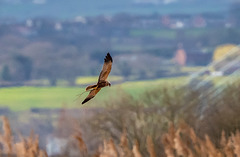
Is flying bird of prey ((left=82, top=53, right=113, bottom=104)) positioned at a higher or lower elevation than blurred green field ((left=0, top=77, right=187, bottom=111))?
lower

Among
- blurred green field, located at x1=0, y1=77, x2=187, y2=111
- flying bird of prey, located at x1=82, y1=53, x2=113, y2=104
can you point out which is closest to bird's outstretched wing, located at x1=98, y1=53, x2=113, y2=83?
flying bird of prey, located at x1=82, y1=53, x2=113, y2=104

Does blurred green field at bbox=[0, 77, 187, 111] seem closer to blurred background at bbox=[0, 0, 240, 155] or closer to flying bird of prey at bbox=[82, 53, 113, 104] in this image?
blurred background at bbox=[0, 0, 240, 155]

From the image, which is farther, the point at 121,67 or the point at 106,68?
the point at 121,67

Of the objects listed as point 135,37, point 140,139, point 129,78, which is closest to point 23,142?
point 140,139

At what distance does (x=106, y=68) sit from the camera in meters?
1.09

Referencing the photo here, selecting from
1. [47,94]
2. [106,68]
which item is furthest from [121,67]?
[106,68]

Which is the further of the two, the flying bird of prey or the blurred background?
the blurred background

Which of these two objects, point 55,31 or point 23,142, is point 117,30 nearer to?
point 55,31

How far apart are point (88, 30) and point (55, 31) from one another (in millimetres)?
423

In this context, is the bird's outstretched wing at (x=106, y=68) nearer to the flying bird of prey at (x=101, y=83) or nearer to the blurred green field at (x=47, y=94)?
the flying bird of prey at (x=101, y=83)

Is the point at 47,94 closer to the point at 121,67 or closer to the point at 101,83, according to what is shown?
the point at 121,67

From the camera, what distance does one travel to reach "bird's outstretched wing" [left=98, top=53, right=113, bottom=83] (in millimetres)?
1062

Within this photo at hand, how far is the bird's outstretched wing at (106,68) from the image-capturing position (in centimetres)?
106

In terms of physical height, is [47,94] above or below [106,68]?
above
